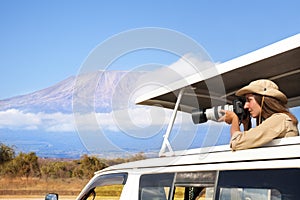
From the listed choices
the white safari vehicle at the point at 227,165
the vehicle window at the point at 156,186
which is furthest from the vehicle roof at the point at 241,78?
the vehicle window at the point at 156,186

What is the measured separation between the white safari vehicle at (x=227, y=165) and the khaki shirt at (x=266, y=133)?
68 mm

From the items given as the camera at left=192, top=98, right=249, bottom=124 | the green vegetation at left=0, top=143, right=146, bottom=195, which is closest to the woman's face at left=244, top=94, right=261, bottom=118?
the camera at left=192, top=98, right=249, bottom=124

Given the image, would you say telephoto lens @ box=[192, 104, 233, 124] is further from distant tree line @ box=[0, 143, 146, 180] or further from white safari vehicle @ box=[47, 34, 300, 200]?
distant tree line @ box=[0, 143, 146, 180]

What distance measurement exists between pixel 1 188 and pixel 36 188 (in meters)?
3.72

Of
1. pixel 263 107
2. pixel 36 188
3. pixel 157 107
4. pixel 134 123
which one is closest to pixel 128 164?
pixel 134 123

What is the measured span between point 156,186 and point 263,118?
41.8 inches

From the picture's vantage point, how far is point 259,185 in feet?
10.4

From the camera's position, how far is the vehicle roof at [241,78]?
413cm

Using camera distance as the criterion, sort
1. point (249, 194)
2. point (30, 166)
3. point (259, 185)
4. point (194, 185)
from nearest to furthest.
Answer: point (259, 185) < point (249, 194) < point (194, 185) < point (30, 166)

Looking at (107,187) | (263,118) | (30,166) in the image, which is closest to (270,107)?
(263,118)

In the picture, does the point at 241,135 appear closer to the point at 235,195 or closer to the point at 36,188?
the point at 235,195

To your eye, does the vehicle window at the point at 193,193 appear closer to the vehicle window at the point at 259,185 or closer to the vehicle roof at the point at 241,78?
the vehicle window at the point at 259,185

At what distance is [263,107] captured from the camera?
13.2 ft

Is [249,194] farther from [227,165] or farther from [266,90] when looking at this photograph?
[266,90]
